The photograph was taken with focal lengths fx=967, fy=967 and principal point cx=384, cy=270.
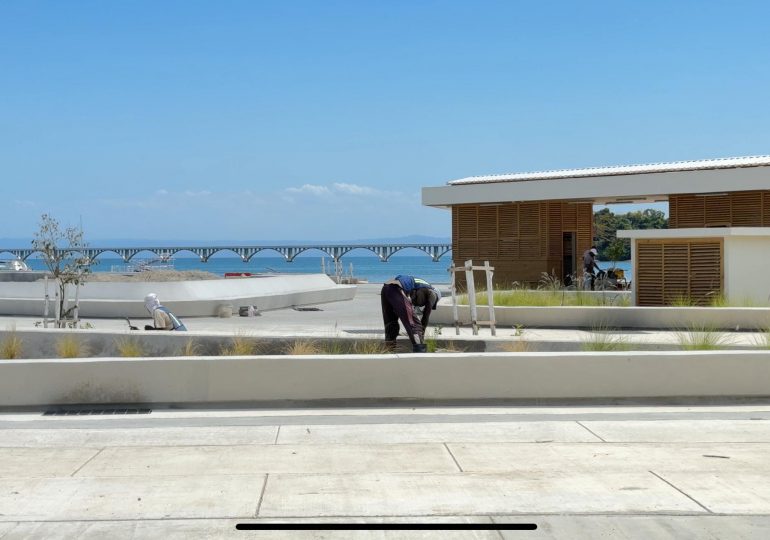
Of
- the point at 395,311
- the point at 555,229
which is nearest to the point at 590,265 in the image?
the point at 555,229

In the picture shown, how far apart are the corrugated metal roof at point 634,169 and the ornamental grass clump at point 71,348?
20.2 meters

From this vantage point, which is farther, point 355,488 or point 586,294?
point 586,294

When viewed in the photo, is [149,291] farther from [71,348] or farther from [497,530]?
[497,530]

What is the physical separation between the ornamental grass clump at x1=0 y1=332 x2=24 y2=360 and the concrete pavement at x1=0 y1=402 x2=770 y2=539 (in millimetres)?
1781

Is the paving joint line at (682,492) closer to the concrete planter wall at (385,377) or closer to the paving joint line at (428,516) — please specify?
the paving joint line at (428,516)

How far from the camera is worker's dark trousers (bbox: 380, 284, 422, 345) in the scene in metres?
13.4

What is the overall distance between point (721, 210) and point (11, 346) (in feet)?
69.8

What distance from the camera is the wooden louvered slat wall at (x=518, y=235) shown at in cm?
3095

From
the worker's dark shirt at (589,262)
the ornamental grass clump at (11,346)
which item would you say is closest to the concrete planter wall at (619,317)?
the worker's dark shirt at (589,262)

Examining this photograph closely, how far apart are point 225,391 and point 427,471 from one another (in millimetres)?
3752

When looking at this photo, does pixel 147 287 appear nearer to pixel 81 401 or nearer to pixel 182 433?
pixel 81 401

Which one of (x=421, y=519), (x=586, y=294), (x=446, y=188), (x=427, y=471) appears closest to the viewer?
(x=421, y=519)

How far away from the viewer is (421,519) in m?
6.62

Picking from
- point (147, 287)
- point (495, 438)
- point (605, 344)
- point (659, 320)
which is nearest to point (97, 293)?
point (147, 287)
